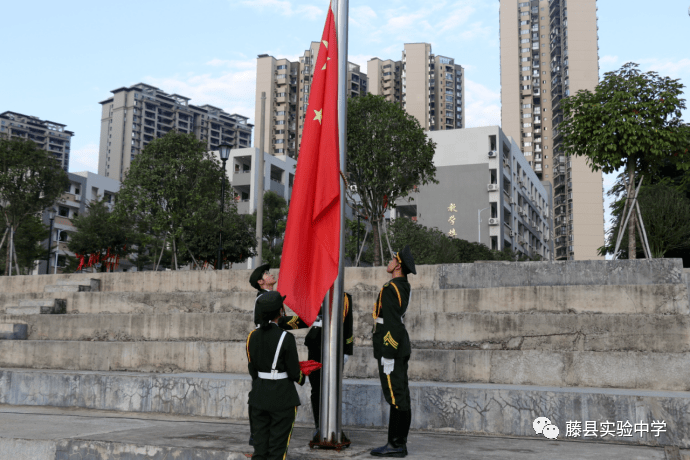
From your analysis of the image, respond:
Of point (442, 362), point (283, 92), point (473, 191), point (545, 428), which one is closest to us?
point (545, 428)

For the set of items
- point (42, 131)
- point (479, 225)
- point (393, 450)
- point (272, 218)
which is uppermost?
point (42, 131)

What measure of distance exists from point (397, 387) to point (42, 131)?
510 ft

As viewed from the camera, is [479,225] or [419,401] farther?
[479,225]

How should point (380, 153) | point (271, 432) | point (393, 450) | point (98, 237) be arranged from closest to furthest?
1. point (271, 432)
2. point (393, 450)
3. point (380, 153)
4. point (98, 237)

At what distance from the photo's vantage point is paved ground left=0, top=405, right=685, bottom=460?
5695 mm

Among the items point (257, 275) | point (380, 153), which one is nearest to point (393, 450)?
point (257, 275)

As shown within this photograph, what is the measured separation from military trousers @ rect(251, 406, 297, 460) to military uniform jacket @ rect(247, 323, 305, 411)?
0.24 feet

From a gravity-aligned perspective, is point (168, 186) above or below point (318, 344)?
above

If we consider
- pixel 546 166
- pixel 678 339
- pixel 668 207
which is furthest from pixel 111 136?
pixel 678 339

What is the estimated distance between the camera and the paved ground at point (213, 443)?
224 inches

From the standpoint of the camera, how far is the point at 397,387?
584 centimetres

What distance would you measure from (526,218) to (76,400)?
7340 centimetres

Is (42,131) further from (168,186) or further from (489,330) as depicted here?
(489,330)

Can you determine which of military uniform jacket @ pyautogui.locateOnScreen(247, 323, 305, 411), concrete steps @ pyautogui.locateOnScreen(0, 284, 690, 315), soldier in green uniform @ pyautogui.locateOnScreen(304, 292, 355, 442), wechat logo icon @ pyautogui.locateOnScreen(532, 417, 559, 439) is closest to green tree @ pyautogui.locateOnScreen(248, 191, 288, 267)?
concrete steps @ pyautogui.locateOnScreen(0, 284, 690, 315)
